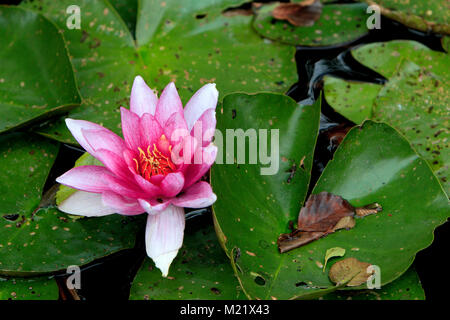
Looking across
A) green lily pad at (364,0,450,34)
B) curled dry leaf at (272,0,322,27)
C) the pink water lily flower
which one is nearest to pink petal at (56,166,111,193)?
the pink water lily flower

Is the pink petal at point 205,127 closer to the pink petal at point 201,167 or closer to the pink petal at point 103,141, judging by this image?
the pink petal at point 201,167

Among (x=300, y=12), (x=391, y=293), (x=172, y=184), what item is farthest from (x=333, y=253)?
(x=300, y=12)

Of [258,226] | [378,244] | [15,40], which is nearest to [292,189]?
[258,226]

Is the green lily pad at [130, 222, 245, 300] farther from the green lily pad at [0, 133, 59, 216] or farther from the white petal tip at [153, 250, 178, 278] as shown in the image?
the green lily pad at [0, 133, 59, 216]

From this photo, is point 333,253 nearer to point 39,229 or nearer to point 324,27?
point 39,229

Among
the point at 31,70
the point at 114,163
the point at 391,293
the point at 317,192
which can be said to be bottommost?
the point at 391,293
